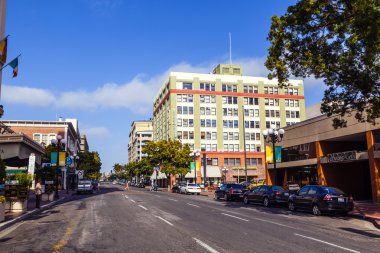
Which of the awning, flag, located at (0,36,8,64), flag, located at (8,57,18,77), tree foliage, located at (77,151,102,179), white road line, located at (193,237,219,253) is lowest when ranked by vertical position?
white road line, located at (193,237,219,253)

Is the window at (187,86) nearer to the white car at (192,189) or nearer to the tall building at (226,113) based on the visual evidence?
the tall building at (226,113)

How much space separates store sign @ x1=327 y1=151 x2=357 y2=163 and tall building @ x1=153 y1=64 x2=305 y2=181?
Result: 170 ft

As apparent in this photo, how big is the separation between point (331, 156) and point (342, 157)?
1.41 metres

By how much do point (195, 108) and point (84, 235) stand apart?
7225 centimetres

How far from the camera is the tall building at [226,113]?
82.5 meters

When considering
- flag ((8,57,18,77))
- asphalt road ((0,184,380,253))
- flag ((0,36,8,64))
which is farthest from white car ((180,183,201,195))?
asphalt road ((0,184,380,253))

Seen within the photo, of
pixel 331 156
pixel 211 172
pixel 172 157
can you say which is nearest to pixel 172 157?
pixel 172 157

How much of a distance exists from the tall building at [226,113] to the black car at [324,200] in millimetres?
59997

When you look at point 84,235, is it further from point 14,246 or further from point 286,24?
point 286,24

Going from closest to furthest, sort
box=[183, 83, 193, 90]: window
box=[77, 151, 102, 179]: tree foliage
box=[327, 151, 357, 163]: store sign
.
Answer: box=[327, 151, 357, 163]: store sign
box=[183, 83, 193, 90]: window
box=[77, 151, 102, 179]: tree foliage

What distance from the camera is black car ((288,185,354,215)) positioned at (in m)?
18.4

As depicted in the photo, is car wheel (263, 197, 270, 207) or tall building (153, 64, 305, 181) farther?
tall building (153, 64, 305, 181)

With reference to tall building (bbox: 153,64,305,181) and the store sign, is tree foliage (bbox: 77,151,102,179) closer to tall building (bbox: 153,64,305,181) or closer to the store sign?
tall building (bbox: 153,64,305,181)

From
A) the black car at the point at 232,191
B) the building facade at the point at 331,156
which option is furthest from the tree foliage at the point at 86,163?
the building facade at the point at 331,156
